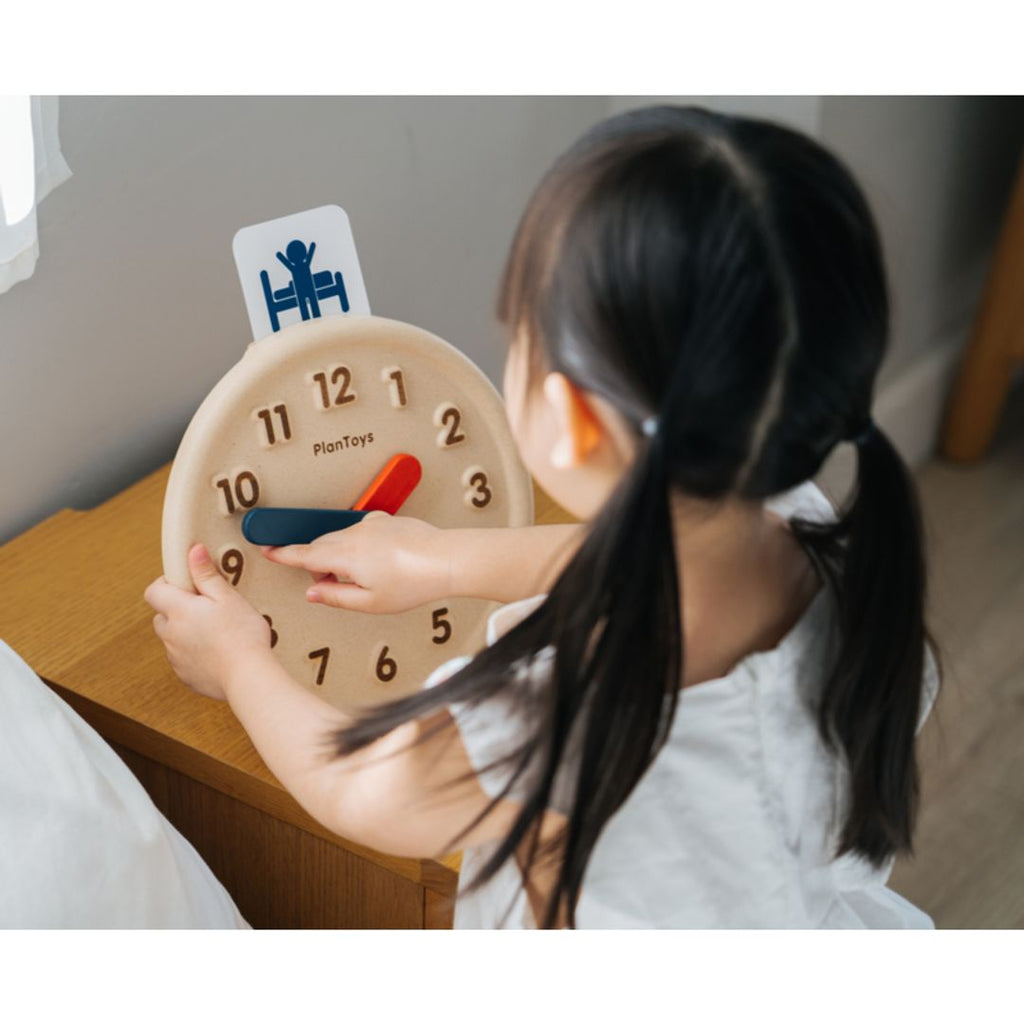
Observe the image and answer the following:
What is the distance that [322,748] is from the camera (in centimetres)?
66

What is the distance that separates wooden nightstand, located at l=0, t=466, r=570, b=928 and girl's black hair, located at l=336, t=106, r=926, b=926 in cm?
14

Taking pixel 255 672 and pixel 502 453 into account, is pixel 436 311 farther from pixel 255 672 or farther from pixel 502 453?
pixel 255 672

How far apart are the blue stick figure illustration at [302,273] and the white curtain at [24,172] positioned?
193mm

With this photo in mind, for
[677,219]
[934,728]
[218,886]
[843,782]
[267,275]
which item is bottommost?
[934,728]

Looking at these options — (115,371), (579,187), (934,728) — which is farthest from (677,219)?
(934,728)

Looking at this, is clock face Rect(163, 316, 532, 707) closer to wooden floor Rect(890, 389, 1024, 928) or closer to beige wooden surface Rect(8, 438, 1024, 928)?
beige wooden surface Rect(8, 438, 1024, 928)

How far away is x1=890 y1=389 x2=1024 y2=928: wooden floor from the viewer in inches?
50.6

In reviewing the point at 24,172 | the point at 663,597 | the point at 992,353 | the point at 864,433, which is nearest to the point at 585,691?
the point at 663,597

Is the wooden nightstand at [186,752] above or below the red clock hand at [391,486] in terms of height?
below

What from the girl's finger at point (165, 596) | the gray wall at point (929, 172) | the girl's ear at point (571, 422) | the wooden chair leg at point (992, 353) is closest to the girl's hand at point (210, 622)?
the girl's finger at point (165, 596)

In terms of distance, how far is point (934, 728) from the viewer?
1463 millimetres

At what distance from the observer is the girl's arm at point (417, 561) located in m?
0.75

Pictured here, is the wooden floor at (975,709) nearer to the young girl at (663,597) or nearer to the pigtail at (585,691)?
the young girl at (663,597)
